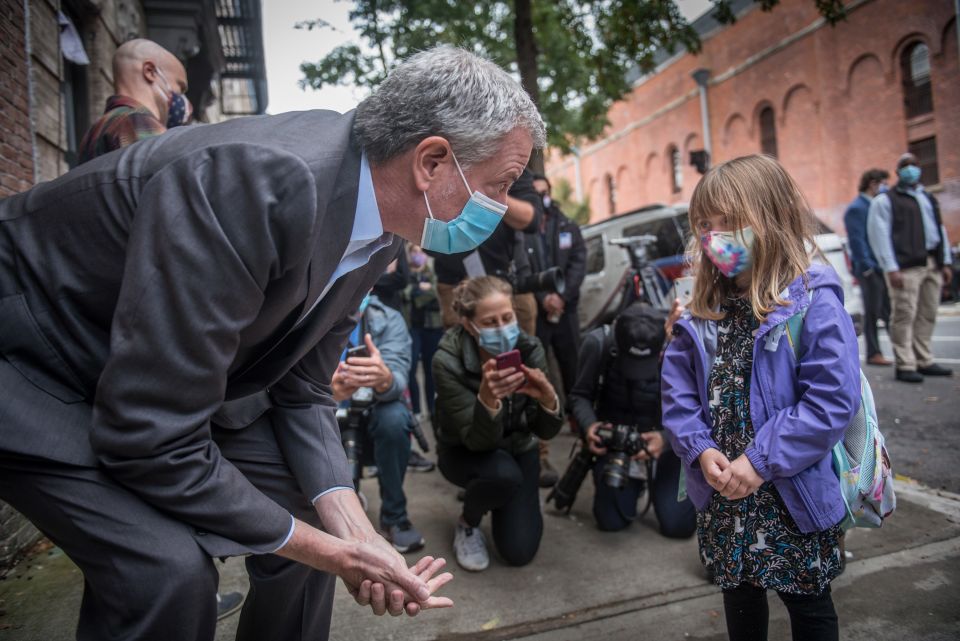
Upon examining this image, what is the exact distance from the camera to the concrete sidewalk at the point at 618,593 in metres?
2.37

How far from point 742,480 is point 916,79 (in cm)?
2163

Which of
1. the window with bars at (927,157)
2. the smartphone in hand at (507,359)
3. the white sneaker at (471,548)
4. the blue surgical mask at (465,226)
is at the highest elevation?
the window with bars at (927,157)

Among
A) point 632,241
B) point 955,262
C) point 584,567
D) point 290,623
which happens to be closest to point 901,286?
point 632,241

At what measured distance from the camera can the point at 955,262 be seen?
14.5m

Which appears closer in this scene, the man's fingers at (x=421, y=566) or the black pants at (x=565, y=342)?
the man's fingers at (x=421, y=566)

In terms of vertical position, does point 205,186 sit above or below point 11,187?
below

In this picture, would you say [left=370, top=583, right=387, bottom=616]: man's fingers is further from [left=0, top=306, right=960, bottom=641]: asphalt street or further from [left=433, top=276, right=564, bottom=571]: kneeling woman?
[left=433, top=276, right=564, bottom=571]: kneeling woman

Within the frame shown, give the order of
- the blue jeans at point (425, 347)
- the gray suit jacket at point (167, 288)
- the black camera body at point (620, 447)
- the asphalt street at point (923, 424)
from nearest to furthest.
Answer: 1. the gray suit jacket at point (167, 288)
2. the black camera body at point (620, 447)
3. the asphalt street at point (923, 424)
4. the blue jeans at point (425, 347)

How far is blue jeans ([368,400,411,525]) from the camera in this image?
3262mm

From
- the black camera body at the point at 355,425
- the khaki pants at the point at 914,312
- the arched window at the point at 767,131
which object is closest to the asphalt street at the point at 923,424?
the khaki pants at the point at 914,312

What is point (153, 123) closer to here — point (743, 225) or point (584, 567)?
point (743, 225)

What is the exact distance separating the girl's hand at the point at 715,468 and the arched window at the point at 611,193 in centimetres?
3183

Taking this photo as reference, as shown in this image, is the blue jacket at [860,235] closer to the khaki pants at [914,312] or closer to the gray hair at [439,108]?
the khaki pants at [914,312]

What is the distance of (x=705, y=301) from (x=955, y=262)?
15730mm
